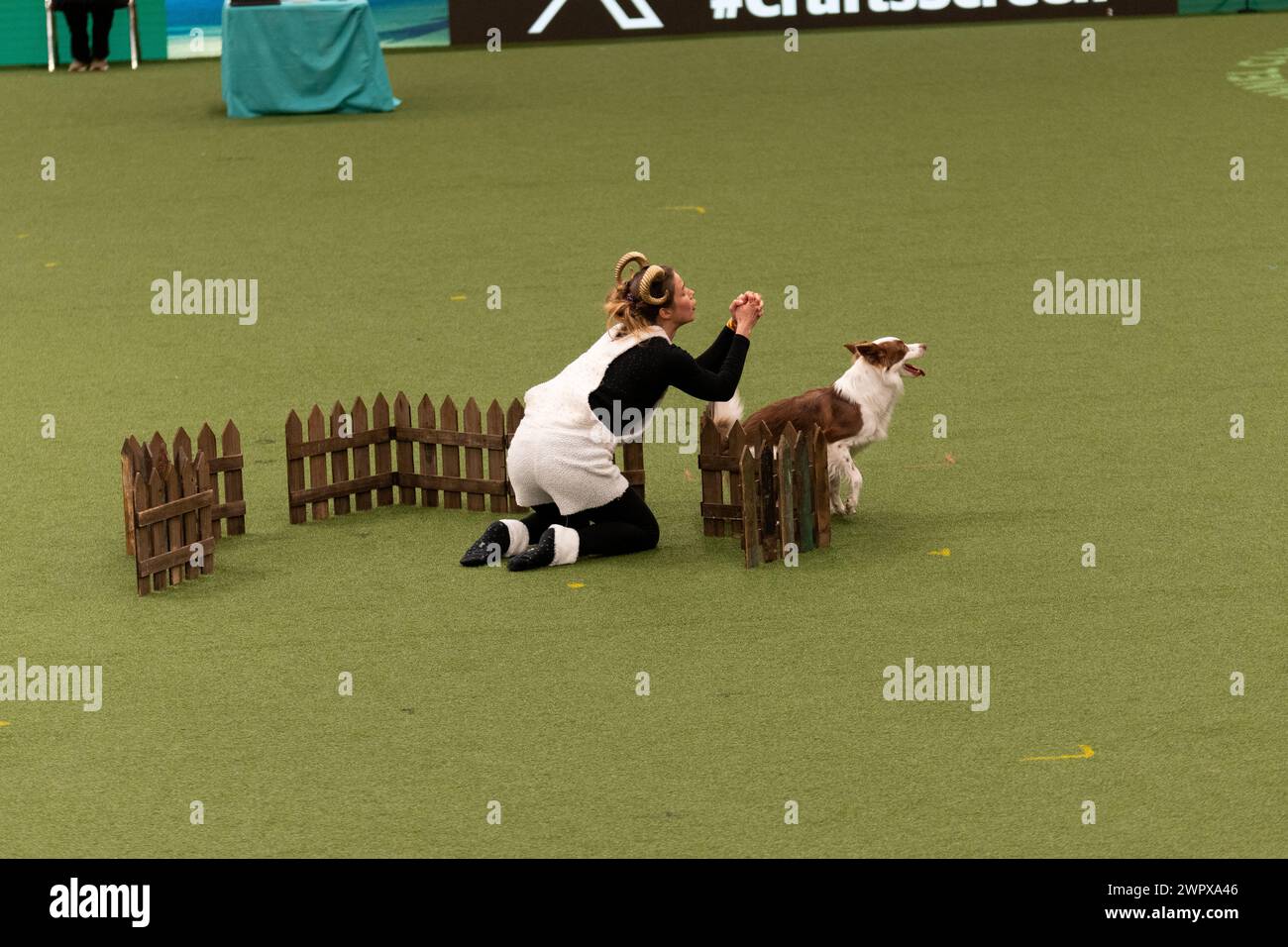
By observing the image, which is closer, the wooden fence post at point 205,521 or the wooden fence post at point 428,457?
the wooden fence post at point 205,521

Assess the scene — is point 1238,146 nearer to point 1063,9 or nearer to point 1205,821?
point 1063,9

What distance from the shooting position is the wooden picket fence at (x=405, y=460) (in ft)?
27.1

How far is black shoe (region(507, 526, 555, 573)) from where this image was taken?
759 centimetres

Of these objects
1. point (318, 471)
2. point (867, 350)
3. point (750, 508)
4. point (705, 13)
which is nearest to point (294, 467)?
point (318, 471)

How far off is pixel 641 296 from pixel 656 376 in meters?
0.32

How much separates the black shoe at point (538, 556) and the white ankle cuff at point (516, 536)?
0.09 meters

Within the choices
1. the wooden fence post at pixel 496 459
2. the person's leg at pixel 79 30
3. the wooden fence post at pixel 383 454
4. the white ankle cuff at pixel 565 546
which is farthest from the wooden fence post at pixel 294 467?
the person's leg at pixel 79 30

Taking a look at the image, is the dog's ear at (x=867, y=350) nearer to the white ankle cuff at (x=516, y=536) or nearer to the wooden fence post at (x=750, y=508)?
the wooden fence post at (x=750, y=508)

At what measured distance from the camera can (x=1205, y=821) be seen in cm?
534

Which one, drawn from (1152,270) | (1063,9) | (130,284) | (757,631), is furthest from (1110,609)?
(1063,9)

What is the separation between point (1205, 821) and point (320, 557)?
12.5 ft

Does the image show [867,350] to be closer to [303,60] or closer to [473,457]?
[473,457]

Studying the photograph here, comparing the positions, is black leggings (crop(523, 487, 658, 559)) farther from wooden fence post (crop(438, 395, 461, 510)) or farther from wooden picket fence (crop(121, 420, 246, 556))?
wooden picket fence (crop(121, 420, 246, 556))

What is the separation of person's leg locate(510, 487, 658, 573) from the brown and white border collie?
20.6 inches
